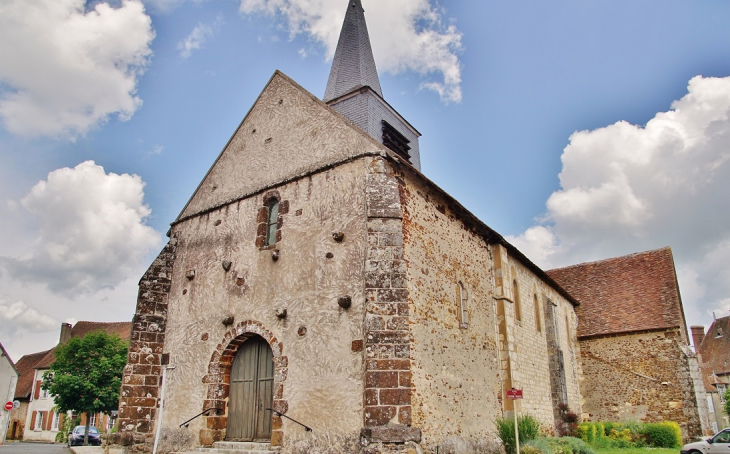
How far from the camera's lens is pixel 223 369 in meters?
11.3

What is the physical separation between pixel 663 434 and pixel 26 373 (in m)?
44.0

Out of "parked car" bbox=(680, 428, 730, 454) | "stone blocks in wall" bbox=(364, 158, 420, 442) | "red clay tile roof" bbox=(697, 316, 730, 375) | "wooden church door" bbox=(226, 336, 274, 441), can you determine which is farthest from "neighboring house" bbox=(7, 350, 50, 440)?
"red clay tile roof" bbox=(697, 316, 730, 375)

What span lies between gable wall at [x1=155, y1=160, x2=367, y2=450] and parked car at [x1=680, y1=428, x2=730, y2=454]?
12.2 m

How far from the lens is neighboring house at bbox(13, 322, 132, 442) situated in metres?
36.1

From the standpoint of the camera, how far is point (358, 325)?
935 cm

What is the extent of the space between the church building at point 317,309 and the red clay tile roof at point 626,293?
327 inches

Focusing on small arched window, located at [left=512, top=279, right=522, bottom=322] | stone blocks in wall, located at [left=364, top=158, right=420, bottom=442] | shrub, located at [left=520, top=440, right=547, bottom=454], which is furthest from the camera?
small arched window, located at [left=512, top=279, right=522, bottom=322]

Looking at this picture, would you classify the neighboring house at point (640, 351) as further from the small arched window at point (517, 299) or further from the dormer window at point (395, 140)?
the dormer window at point (395, 140)

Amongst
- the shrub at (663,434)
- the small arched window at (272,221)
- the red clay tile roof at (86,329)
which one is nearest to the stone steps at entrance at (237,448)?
the small arched window at (272,221)

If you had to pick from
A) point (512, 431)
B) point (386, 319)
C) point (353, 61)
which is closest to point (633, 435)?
point (512, 431)

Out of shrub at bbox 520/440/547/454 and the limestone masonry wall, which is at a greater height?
the limestone masonry wall

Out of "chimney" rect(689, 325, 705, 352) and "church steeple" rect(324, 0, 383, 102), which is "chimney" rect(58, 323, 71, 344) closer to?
"church steeple" rect(324, 0, 383, 102)

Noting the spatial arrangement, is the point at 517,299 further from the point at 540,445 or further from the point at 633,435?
the point at 633,435

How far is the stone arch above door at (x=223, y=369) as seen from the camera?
1052cm
